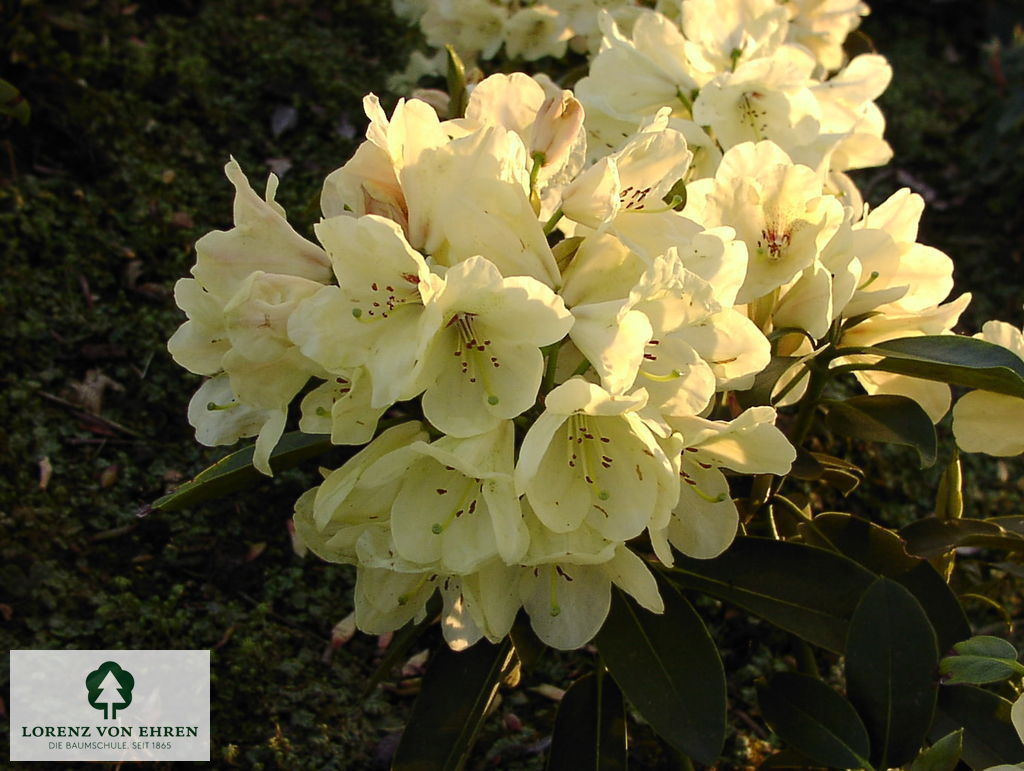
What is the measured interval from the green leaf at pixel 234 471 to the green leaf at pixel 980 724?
83 cm

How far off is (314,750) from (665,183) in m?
0.96

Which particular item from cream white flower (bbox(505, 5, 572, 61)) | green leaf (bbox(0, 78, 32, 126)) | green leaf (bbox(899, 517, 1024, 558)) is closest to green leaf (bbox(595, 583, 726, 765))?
green leaf (bbox(899, 517, 1024, 558))

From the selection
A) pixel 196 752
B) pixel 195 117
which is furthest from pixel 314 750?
pixel 195 117

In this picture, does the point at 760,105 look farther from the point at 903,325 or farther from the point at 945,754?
the point at 945,754

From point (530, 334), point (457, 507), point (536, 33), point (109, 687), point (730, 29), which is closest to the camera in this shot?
point (530, 334)

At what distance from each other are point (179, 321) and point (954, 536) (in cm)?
145

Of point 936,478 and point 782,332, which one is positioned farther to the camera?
point 936,478

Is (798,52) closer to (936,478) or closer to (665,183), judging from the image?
(665,183)

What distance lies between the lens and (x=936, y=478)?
2.17 metres

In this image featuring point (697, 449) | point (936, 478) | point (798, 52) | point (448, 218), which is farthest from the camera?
point (936, 478)

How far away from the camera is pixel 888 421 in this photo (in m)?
1.29

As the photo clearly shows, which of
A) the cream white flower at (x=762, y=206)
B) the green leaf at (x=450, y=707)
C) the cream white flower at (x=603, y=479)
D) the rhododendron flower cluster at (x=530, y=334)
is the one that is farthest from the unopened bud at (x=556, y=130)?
the green leaf at (x=450, y=707)

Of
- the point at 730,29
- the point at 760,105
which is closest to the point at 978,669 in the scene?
the point at 760,105

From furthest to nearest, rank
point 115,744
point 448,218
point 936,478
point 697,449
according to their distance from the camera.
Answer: point 936,478 < point 115,744 < point 697,449 < point 448,218
